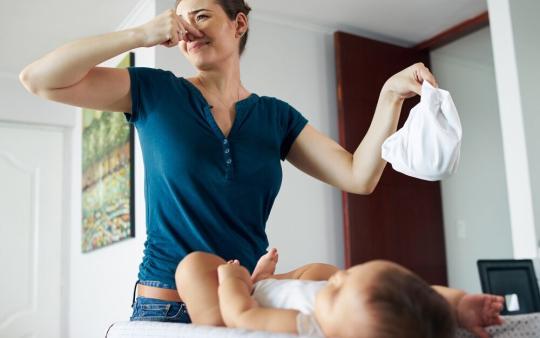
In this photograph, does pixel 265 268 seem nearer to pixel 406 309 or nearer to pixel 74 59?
pixel 406 309

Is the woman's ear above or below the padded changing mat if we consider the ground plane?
above

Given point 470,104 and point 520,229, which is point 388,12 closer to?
point 470,104

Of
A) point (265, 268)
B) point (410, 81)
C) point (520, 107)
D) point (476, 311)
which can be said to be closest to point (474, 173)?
point (520, 107)

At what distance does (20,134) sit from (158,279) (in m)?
4.22

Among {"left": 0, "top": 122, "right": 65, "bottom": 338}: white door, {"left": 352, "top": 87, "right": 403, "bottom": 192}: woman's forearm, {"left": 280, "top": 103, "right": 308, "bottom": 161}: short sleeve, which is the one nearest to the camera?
{"left": 352, "top": 87, "right": 403, "bottom": 192}: woman's forearm

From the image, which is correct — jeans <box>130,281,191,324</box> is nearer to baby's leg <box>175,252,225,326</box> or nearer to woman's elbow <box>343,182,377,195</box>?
baby's leg <box>175,252,225,326</box>

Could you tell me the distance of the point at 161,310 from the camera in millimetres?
972

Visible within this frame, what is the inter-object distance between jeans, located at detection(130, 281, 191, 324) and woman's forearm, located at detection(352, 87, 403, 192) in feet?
1.42

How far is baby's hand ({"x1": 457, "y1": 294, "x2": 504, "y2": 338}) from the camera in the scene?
0.70 meters

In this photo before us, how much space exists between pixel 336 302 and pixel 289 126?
632mm

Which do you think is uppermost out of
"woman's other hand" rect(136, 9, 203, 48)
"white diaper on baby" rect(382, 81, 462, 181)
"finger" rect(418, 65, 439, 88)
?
"woman's other hand" rect(136, 9, 203, 48)

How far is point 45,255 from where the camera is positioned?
4805mm

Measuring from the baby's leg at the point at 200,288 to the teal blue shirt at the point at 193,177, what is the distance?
17cm

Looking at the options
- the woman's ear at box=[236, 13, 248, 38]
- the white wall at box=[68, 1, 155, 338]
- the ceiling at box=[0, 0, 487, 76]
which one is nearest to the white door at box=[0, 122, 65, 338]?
the white wall at box=[68, 1, 155, 338]
